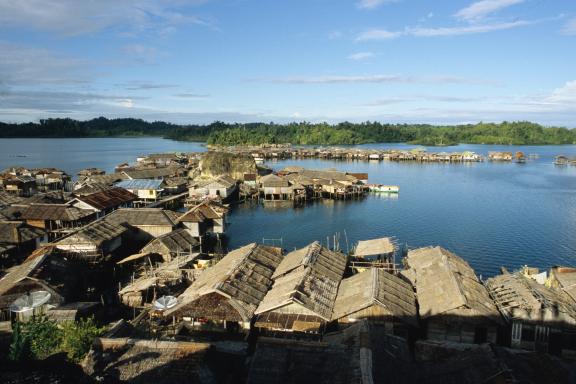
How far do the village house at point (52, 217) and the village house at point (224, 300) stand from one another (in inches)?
685

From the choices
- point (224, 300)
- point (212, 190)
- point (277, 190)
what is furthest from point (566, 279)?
point (212, 190)

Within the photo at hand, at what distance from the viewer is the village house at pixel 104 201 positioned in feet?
119

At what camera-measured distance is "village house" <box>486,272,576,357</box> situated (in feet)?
56.5

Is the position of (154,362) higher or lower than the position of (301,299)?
higher

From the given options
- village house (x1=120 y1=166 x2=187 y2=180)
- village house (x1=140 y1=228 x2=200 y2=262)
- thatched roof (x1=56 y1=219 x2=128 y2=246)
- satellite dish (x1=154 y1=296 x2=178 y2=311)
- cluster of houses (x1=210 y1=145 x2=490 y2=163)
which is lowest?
village house (x1=140 y1=228 x2=200 y2=262)

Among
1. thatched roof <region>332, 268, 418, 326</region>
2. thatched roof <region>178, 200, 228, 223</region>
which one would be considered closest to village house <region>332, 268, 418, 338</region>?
thatched roof <region>332, 268, 418, 326</region>

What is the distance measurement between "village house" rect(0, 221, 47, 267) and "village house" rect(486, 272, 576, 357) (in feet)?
97.7

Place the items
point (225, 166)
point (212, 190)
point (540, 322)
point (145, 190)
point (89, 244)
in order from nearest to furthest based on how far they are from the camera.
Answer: point (540, 322), point (89, 244), point (145, 190), point (212, 190), point (225, 166)

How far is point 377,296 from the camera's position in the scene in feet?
59.8

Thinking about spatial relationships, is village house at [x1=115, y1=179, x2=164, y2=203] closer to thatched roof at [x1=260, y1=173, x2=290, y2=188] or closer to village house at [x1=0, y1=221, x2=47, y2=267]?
thatched roof at [x1=260, y1=173, x2=290, y2=188]

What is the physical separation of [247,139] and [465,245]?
130390mm

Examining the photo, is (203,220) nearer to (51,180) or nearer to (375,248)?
(375,248)

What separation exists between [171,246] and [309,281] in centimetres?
1246

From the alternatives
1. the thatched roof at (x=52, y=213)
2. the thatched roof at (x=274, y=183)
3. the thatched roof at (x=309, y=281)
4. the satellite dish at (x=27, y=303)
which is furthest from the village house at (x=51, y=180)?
the thatched roof at (x=309, y=281)
